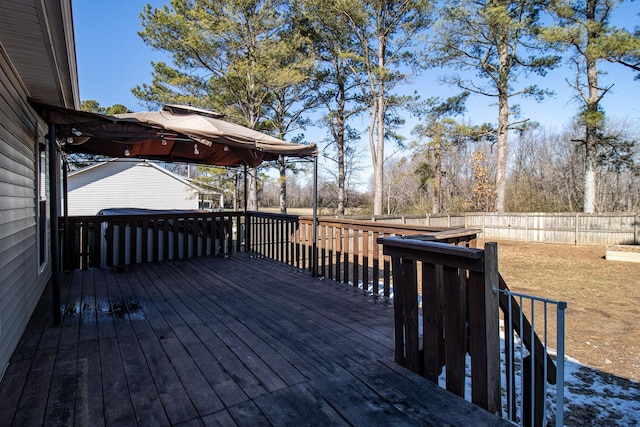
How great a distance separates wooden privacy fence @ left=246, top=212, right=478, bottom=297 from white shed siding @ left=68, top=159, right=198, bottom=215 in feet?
40.2

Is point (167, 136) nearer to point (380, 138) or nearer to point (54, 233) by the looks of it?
point (54, 233)

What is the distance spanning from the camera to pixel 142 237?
5754 mm

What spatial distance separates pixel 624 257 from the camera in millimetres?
9578

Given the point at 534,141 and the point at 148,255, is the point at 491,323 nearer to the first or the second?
the point at 148,255

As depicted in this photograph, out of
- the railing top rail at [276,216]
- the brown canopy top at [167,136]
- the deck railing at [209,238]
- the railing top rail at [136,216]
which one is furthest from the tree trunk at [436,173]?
the railing top rail at [136,216]

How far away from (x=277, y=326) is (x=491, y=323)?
180cm

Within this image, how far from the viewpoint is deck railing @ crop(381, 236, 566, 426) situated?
1.74m

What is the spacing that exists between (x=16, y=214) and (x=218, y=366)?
83.2 inches

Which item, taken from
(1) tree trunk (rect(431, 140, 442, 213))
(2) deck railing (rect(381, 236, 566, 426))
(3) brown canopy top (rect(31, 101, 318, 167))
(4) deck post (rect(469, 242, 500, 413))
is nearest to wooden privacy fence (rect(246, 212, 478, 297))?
(2) deck railing (rect(381, 236, 566, 426))

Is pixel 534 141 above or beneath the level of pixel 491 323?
above

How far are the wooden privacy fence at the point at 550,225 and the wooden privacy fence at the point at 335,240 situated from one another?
17.9 ft

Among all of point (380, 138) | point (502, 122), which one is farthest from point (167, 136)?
point (502, 122)

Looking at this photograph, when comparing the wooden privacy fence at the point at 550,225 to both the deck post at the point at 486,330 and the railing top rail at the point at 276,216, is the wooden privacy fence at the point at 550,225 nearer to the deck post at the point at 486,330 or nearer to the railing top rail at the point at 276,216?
the railing top rail at the point at 276,216

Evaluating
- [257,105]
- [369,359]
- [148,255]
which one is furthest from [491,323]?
[257,105]
